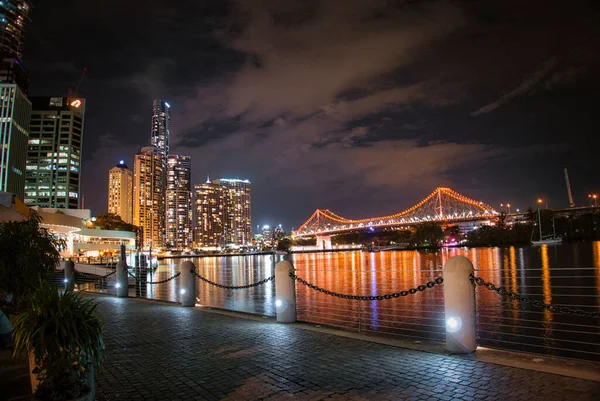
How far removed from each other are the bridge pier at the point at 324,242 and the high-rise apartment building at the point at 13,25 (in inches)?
4898

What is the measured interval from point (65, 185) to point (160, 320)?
142 metres

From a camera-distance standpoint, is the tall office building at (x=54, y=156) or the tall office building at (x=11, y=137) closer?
the tall office building at (x=11, y=137)

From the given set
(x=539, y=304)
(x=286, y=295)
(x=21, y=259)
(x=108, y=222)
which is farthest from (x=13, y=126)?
(x=539, y=304)

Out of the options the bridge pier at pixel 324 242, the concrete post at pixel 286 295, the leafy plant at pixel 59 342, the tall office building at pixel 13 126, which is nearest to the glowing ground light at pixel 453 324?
the concrete post at pixel 286 295

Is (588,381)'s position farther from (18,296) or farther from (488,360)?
(18,296)

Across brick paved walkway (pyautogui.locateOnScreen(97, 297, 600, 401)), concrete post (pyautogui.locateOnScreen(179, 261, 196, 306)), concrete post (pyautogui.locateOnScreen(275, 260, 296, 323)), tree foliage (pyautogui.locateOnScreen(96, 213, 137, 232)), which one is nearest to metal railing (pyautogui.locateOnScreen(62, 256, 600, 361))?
concrete post (pyautogui.locateOnScreen(179, 261, 196, 306))

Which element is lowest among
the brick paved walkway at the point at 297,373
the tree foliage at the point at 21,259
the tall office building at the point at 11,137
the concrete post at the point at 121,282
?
the brick paved walkway at the point at 297,373

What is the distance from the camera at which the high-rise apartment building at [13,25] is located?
5881 inches

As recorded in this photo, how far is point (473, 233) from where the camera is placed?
132 metres

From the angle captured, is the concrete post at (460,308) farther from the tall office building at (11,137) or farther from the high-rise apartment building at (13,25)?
the high-rise apartment building at (13,25)

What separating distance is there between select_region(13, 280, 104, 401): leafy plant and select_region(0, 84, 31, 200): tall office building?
4733 inches

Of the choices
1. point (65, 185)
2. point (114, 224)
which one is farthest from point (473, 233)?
point (65, 185)

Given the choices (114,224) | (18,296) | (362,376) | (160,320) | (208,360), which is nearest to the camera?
(362,376)

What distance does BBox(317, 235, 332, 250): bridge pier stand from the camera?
14350cm
